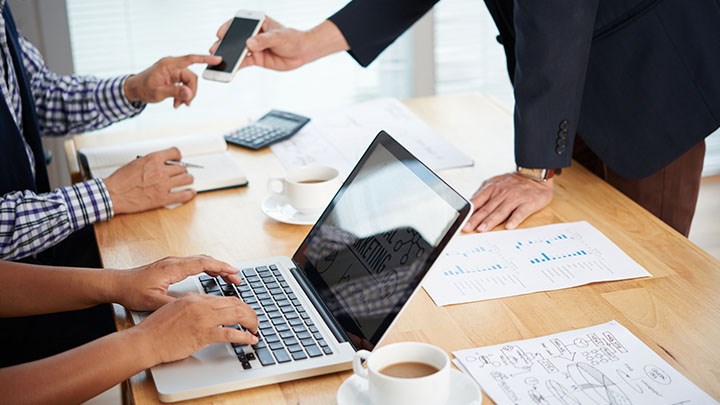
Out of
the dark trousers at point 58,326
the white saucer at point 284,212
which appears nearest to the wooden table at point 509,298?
the white saucer at point 284,212

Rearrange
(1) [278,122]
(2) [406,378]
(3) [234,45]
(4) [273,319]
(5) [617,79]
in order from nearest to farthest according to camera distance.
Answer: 1. (2) [406,378]
2. (4) [273,319]
3. (5) [617,79]
4. (3) [234,45]
5. (1) [278,122]

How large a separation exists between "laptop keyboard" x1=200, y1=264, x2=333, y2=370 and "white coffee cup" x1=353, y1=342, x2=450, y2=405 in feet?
0.48

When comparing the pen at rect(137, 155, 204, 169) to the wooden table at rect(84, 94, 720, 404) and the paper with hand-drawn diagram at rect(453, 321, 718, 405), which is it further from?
the paper with hand-drawn diagram at rect(453, 321, 718, 405)

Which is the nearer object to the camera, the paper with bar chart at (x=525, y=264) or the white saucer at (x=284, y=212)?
the paper with bar chart at (x=525, y=264)

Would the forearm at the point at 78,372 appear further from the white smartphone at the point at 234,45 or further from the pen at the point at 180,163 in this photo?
the white smartphone at the point at 234,45

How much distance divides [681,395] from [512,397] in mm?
195

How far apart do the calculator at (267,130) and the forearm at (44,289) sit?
66cm

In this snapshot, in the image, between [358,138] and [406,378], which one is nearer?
[406,378]

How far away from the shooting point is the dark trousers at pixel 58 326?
1562mm

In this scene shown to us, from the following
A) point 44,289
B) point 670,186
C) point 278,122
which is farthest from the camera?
point 278,122

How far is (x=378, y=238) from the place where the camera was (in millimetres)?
1153

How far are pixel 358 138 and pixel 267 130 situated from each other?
217 millimetres

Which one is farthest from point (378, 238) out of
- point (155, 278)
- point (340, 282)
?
point (155, 278)

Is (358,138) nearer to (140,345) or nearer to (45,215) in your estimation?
(45,215)
